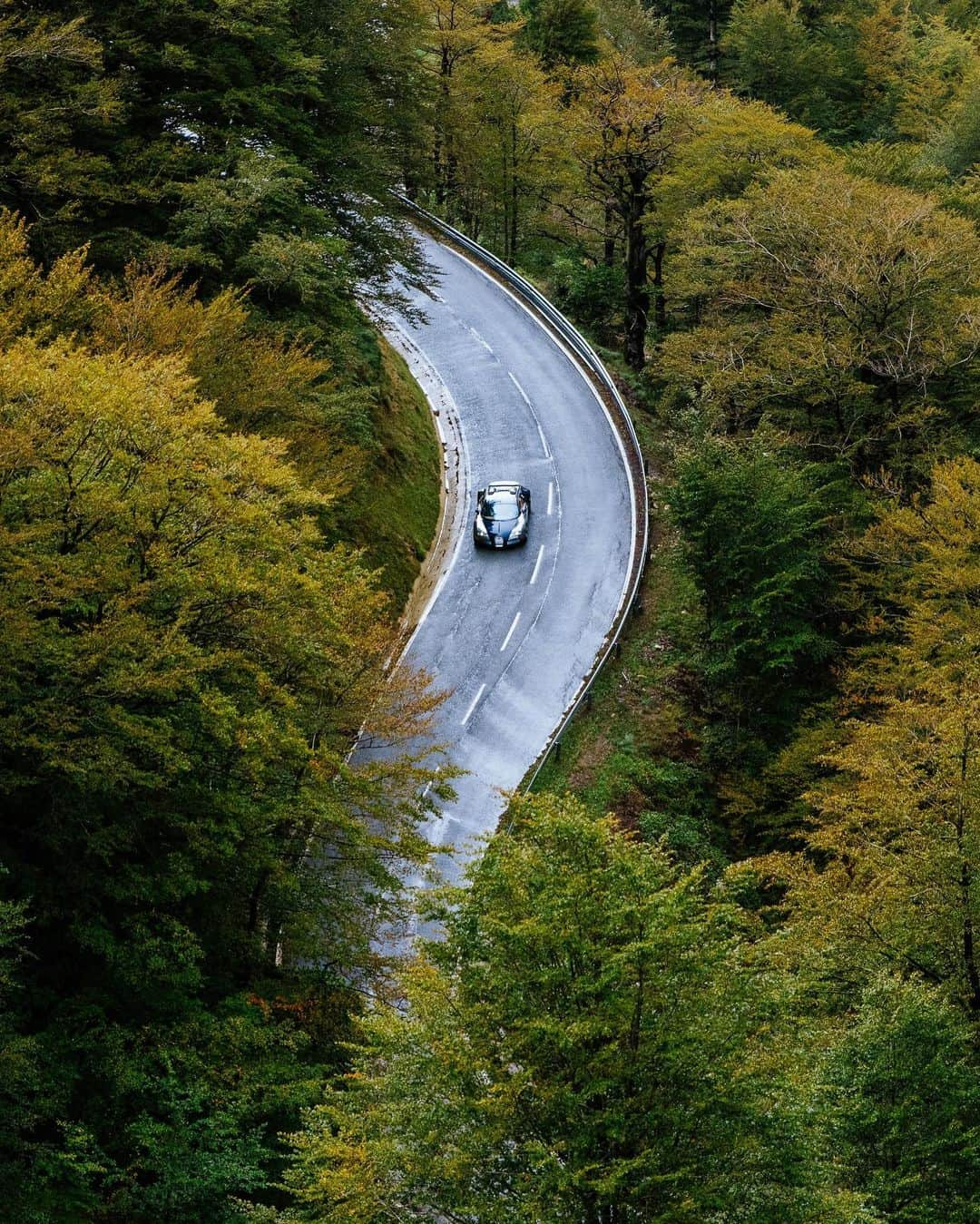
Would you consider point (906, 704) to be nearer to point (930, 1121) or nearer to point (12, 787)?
point (930, 1121)

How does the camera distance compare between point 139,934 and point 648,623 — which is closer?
point 139,934

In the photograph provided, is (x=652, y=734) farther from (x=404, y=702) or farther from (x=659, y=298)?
(x=659, y=298)

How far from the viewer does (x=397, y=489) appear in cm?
3612

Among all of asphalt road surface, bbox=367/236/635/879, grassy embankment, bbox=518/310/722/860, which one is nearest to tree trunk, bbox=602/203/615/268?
asphalt road surface, bbox=367/236/635/879

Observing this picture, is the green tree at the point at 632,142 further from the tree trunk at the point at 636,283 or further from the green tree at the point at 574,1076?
the green tree at the point at 574,1076

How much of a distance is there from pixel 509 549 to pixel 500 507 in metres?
1.43

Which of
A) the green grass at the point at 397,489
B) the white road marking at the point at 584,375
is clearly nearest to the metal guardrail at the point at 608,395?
the white road marking at the point at 584,375

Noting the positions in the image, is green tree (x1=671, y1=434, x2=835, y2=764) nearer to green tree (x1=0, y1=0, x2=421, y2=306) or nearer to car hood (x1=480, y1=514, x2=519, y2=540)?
car hood (x1=480, y1=514, x2=519, y2=540)

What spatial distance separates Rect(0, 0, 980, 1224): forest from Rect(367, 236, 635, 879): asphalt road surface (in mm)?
1353

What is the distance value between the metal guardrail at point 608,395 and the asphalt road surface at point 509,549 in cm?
34

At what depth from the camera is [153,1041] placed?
53.0 feet

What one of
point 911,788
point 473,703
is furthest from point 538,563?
point 911,788

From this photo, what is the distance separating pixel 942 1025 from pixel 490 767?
47.8ft

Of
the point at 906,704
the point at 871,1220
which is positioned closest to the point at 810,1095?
the point at 871,1220
